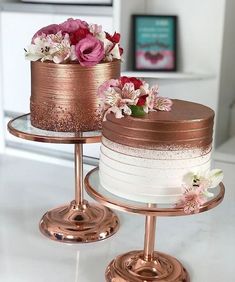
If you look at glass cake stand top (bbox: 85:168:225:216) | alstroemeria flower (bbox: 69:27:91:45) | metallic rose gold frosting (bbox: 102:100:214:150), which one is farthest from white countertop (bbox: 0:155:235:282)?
alstroemeria flower (bbox: 69:27:91:45)

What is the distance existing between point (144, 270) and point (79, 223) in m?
0.25

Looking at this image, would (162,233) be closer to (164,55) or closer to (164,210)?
(164,210)

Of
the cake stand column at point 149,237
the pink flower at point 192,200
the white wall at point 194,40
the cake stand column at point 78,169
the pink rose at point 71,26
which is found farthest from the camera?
the white wall at point 194,40

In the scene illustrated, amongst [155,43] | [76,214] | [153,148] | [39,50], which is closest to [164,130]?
[153,148]

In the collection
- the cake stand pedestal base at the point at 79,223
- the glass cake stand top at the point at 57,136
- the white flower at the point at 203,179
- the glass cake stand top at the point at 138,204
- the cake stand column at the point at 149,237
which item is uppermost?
the glass cake stand top at the point at 57,136

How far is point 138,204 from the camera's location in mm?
744

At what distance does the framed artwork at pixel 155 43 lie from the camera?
1.61m

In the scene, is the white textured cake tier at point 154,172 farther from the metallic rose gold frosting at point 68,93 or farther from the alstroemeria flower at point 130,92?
the metallic rose gold frosting at point 68,93

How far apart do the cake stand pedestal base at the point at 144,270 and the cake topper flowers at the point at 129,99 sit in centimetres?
27

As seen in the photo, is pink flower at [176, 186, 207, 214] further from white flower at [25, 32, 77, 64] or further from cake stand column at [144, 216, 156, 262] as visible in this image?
white flower at [25, 32, 77, 64]

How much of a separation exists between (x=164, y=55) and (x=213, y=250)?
80 cm

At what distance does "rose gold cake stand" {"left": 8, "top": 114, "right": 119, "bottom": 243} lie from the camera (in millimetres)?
969

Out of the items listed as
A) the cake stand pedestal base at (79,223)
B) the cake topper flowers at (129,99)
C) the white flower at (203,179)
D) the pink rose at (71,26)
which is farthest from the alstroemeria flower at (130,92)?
the cake stand pedestal base at (79,223)

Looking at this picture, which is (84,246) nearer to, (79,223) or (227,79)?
(79,223)
